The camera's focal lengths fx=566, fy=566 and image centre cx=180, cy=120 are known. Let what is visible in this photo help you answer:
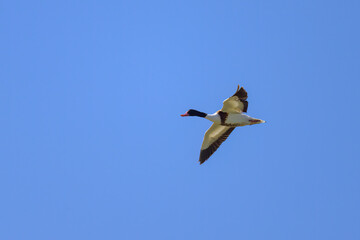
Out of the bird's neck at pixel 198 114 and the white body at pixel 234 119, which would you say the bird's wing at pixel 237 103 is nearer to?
the white body at pixel 234 119

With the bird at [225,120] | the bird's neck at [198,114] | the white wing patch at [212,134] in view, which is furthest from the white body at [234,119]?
the white wing patch at [212,134]

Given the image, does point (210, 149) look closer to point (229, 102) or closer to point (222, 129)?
point (222, 129)

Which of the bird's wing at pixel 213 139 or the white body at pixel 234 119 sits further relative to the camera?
the bird's wing at pixel 213 139

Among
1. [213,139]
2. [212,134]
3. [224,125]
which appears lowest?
[213,139]

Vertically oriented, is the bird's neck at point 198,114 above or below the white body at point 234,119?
above

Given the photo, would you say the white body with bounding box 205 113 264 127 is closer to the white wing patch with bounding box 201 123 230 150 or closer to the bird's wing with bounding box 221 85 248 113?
the bird's wing with bounding box 221 85 248 113

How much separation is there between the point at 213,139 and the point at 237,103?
248 centimetres

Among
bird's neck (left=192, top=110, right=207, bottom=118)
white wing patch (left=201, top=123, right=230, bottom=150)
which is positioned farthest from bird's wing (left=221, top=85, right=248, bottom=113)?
white wing patch (left=201, top=123, right=230, bottom=150)

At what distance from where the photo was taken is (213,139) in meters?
21.7

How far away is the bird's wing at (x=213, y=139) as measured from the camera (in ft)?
70.7

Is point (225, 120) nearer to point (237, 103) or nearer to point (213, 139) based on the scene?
point (237, 103)

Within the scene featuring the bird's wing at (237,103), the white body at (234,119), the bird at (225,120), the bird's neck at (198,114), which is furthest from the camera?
the bird's neck at (198,114)

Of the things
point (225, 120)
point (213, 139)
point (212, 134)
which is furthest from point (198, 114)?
point (213, 139)

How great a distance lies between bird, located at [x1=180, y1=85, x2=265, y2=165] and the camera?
19.7m
